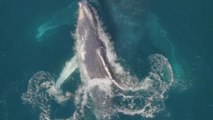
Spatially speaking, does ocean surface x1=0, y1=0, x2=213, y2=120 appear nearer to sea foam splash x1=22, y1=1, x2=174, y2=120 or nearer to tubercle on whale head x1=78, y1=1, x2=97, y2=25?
sea foam splash x1=22, y1=1, x2=174, y2=120

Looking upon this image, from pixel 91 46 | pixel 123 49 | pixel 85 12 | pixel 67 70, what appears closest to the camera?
pixel 91 46

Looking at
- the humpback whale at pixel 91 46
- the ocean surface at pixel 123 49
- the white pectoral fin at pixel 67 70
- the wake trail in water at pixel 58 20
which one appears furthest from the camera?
the wake trail in water at pixel 58 20

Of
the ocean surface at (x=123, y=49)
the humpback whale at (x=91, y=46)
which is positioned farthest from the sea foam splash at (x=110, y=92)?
the humpback whale at (x=91, y=46)

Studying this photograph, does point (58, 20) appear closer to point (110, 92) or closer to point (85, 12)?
point (85, 12)

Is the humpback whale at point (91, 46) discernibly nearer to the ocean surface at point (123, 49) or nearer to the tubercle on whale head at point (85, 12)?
the tubercle on whale head at point (85, 12)

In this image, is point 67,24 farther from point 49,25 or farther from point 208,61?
point 208,61

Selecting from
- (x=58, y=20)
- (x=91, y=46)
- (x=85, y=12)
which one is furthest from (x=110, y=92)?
(x=58, y=20)
